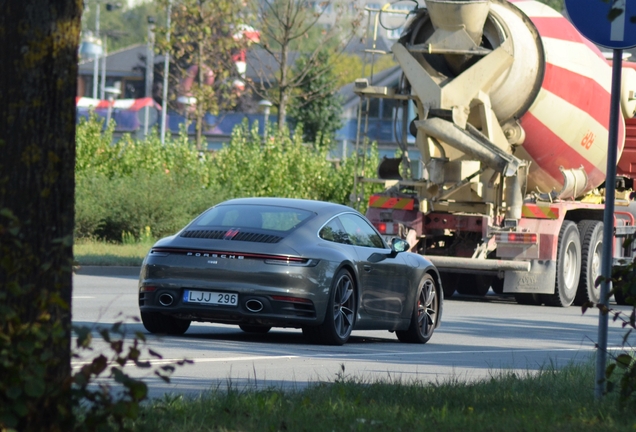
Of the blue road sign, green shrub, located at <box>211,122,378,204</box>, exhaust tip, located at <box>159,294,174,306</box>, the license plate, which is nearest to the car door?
the license plate

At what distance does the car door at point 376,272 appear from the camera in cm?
1203

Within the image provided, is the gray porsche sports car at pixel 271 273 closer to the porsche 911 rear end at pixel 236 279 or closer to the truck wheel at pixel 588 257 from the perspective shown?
the porsche 911 rear end at pixel 236 279

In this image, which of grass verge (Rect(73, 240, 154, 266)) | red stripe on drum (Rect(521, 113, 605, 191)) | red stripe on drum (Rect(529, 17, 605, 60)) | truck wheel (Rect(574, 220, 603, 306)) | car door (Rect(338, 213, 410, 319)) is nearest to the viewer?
car door (Rect(338, 213, 410, 319))

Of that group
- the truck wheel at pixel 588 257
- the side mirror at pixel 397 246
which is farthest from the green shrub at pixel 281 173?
the side mirror at pixel 397 246

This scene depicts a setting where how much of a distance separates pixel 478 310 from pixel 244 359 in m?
8.46

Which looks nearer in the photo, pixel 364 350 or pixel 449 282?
pixel 364 350

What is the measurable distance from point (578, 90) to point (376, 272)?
7738mm

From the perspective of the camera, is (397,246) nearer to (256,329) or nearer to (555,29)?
(256,329)

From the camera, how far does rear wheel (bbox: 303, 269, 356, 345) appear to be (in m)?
11.4

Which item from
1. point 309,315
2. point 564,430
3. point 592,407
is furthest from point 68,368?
point 309,315

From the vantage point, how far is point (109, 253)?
78.7 ft

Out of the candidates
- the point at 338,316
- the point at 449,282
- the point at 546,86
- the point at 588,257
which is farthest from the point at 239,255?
the point at 449,282

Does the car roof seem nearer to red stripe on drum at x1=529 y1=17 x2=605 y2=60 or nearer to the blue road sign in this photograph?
the blue road sign

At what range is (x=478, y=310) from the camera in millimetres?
18094
